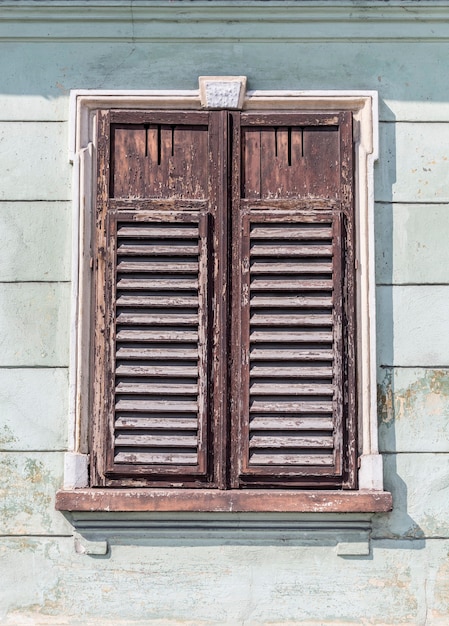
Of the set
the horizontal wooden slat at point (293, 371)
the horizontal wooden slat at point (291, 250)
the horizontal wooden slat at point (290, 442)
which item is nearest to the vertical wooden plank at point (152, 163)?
the horizontal wooden slat at point (291, 250)

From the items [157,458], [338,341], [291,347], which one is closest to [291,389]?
[291,347]

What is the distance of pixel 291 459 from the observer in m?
3.83

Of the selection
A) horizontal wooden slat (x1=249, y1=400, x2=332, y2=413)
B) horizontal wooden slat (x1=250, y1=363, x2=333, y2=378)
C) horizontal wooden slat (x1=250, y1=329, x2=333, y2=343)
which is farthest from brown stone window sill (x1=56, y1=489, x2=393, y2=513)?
horizontal wooden slat (x1=250, y1=329, x2=333, y2=343)

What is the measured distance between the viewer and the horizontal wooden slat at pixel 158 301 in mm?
3922

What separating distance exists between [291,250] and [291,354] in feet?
1.49

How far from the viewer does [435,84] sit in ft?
13.4

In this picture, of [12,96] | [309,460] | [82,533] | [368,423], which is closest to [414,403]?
[368,423]

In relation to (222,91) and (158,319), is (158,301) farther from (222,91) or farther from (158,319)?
(222,91)

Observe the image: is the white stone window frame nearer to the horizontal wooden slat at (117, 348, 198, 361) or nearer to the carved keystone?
the carved keystone

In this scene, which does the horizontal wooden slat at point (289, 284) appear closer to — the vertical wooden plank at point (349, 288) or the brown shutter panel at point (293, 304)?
the brown shutter panel at point (293, 304)

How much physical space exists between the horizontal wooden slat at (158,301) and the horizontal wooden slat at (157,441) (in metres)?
0.56

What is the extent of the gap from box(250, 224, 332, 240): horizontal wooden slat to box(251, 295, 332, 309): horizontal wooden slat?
27 cm

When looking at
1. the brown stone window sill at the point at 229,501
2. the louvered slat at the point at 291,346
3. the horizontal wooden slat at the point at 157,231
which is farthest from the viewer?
the horizontal wooden slat at the point at 157,231

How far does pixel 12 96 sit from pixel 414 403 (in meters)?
2.25
